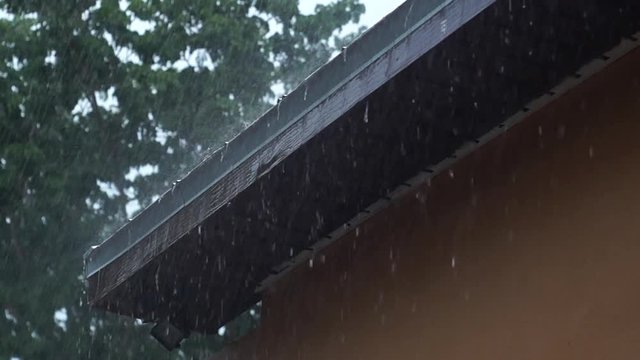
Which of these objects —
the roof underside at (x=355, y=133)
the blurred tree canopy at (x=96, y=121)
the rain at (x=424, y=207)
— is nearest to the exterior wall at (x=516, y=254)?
the rain at (x=424, y=207)

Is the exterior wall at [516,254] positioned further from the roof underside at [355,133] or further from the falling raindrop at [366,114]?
the falling raindrop at [366,114]

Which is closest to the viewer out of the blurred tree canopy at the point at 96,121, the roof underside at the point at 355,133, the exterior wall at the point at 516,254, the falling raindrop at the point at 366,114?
the exterior wall at the point at 516,254

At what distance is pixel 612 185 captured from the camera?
291 centimetres

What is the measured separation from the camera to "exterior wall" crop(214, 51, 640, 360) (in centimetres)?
285

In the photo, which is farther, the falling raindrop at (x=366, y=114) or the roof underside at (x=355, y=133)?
the falling raindrop at (x=366, y=114)

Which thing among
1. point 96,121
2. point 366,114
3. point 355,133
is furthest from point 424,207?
point 96,121

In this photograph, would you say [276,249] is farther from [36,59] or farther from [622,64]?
[36,59]

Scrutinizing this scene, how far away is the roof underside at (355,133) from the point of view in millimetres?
2965

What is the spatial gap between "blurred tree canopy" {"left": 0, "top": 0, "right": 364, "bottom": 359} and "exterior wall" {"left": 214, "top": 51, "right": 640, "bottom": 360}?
17.4 ft

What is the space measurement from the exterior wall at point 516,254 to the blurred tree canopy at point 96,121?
5299mm

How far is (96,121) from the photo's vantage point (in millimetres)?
9852

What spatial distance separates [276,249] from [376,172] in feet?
2.23

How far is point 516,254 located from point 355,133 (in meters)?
0.59

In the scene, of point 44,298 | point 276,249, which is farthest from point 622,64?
point 44,298
